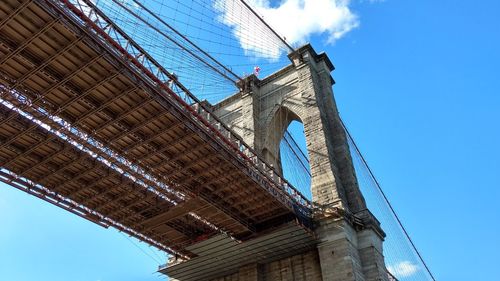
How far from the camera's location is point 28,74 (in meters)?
19.6

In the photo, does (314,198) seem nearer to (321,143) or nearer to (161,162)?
(321,143)

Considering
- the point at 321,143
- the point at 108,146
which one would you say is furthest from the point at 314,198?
the point at 108,146

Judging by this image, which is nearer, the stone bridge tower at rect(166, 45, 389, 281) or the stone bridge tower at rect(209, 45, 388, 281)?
the stone bridge tower at rect(209, 45, 388, 281)

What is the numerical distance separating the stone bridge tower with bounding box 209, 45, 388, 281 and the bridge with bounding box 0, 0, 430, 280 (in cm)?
11

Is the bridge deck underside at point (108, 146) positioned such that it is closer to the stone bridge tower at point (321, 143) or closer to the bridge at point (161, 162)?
the bridge at point (161, 162)

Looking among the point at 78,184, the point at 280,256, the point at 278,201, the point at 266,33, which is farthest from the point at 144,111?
the point at 266,33

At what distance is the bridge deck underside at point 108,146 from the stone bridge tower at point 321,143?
4073 millimetres

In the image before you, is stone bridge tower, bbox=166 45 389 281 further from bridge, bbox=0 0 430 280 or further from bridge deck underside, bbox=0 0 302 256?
bridge deck underside, bbox=0 0 302 256

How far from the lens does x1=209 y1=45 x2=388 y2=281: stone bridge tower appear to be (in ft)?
94.7

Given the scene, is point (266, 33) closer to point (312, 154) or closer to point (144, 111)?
point (312, 154)

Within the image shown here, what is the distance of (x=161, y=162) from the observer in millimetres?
25750

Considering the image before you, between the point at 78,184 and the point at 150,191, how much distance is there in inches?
163

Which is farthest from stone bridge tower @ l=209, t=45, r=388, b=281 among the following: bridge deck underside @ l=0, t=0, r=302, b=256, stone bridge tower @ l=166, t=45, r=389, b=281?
bridge deck underside @ l=0, t=0, r=302, b=256

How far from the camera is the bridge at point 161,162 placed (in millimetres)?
19312
